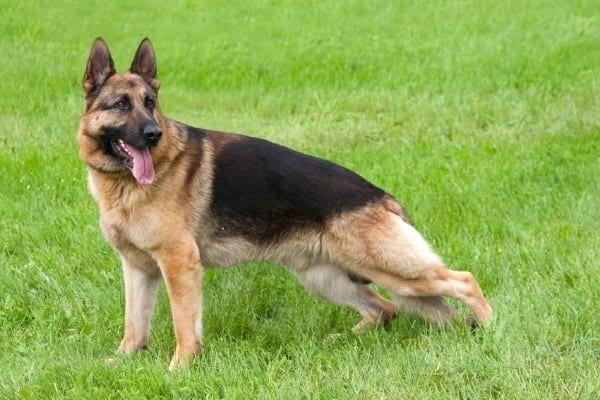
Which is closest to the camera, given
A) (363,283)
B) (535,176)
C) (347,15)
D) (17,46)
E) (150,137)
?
(150,137)

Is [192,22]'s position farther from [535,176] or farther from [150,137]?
[150,137]

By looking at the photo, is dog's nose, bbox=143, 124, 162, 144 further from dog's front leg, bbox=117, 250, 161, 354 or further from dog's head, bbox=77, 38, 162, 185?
dog's front leg, bbox=117, 250, 161, 354

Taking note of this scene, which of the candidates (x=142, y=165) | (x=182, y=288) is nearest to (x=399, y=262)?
(x=182, y=288)

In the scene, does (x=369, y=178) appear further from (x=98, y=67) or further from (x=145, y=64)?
(x=98, y=67)

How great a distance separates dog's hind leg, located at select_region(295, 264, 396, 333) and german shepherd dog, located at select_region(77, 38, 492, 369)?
22 millimetres

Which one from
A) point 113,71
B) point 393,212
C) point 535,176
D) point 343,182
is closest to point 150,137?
point 113,71

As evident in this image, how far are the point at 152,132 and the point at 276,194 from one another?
2.68 ft

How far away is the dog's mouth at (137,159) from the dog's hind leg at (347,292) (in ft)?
3.72

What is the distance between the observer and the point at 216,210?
5.38 metres

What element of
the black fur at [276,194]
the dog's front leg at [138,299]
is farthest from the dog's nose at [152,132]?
the dog's front leg at [138,299]

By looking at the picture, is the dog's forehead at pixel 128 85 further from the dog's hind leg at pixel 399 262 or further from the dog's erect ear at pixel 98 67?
the dog's hind leg at pixel 399 262

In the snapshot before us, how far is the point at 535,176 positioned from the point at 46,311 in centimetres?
431

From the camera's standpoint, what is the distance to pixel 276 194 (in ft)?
17.6

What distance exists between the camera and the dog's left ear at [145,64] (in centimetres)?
554
